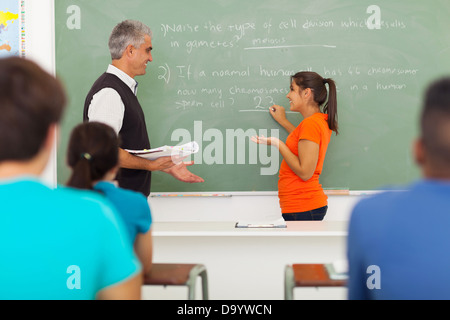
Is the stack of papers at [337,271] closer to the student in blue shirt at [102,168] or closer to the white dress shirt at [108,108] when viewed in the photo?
the student in blue shirt at [102,168]

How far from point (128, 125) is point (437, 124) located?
226 centimetres

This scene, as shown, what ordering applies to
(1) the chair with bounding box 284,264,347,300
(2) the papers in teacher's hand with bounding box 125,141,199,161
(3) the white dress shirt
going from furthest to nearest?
1. (3) the white dress shirt
2. (2) the papers in teacher's hand with bounding box 125,141,199,161
3. (1) the chair with bounding box 284,264,347,300

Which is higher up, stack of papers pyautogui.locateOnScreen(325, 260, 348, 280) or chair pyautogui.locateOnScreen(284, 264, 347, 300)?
stack of papers pyautogui.locateOnScreen(325, 260, 348, 280)

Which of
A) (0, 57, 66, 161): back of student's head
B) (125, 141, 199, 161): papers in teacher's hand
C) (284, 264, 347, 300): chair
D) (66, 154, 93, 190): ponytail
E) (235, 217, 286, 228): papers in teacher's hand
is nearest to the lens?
(0, 57, 66, 161): back of student's head

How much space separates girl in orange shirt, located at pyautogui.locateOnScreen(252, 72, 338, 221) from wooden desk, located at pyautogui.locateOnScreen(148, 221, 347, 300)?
0.49 m

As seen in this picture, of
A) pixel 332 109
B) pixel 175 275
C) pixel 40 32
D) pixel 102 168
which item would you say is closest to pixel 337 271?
pixel 175 275

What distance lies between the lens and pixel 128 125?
2896 mm

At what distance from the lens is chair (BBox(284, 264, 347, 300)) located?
1.64m

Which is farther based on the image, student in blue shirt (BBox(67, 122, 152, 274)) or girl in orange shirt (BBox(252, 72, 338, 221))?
girl in orange shirt (BBox(252, 72, 338, 221))

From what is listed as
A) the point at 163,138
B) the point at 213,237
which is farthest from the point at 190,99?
the point at 213,237

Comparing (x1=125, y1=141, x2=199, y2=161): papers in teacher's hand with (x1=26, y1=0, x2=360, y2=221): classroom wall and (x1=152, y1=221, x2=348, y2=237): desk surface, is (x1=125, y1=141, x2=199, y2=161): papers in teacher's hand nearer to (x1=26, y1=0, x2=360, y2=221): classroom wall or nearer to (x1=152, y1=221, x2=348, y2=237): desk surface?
(x1=152, y1=221, x2=348, y2=237): desk surface

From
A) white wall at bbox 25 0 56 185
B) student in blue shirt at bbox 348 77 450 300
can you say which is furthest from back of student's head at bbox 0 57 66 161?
white wall at bbox 25 0 56 185

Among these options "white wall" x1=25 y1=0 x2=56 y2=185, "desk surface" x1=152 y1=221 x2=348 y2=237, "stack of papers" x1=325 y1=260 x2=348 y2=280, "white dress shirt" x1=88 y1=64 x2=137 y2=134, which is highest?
"white wall" x1=25 y1=0 x2=56 y2=185

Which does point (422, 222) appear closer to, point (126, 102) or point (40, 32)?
point (126, 102)
